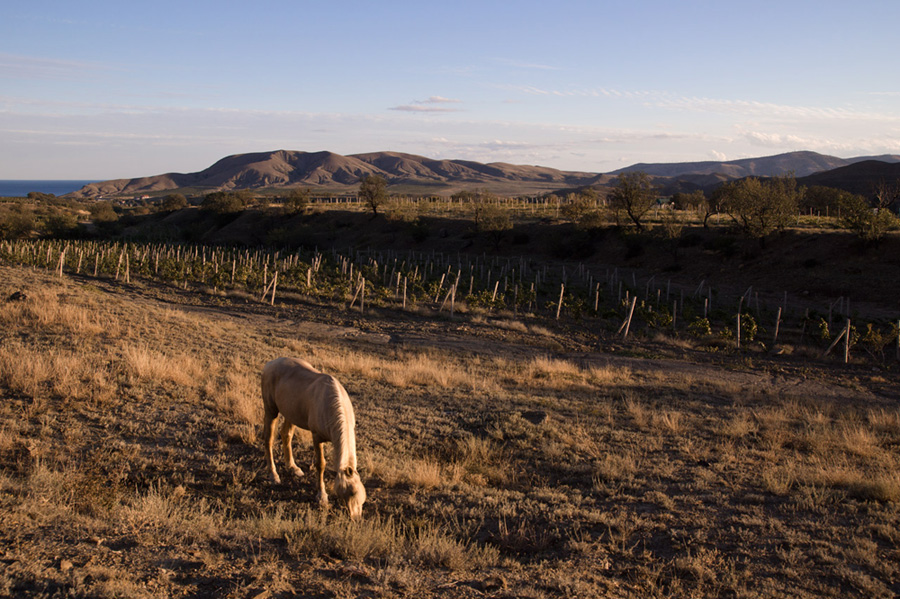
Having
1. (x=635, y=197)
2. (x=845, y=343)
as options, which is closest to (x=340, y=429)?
(x=845, y=343)

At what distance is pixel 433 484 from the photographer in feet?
22.0

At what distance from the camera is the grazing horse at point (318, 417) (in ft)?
18.5

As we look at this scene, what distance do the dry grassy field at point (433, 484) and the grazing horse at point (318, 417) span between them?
304 mm

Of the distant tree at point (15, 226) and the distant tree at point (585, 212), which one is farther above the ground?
the distant tree at point (585, 212)

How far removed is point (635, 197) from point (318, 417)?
47.1 meters

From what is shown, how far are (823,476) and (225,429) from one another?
314 inches

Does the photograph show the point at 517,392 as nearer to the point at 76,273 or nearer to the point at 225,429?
the point at 225,429

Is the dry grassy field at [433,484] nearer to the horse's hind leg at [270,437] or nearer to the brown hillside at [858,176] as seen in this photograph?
the horse's hind leg at [270,437]

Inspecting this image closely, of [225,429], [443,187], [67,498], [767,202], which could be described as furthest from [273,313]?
[443,187]

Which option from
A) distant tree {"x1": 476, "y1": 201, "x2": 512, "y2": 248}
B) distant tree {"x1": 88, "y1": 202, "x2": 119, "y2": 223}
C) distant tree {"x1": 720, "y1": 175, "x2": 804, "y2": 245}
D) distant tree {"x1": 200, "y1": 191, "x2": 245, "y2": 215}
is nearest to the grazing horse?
distant tree {"x1": 720, "y1": 175, "x2": 804, "y2": 245}

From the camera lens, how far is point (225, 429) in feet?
26.1

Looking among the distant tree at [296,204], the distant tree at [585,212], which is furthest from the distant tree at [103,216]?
the distant tree at [585,212]

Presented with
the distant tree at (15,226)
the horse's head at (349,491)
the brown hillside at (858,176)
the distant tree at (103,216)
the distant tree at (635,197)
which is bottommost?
the horse's head at (349,491)

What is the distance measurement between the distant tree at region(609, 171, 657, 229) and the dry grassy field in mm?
36656
